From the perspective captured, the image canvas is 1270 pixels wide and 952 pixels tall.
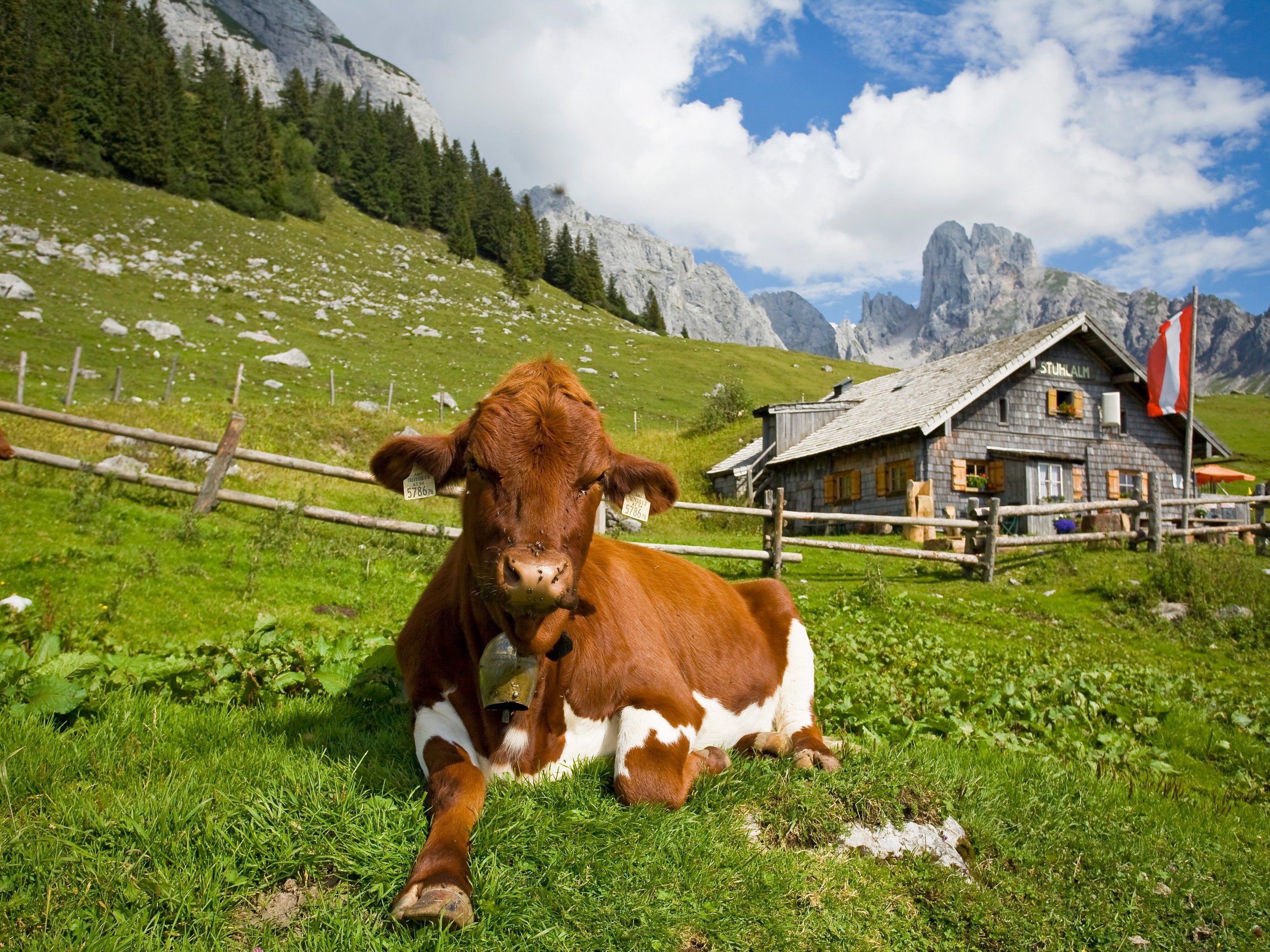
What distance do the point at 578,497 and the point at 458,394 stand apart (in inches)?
1314

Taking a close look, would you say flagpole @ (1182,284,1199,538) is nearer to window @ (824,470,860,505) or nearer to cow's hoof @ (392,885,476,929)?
window @ (824,470,860,505)

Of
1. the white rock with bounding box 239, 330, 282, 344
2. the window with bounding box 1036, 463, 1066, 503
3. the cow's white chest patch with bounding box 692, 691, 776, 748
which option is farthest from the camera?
the white rock with bounding box 239, 330, 282, 344

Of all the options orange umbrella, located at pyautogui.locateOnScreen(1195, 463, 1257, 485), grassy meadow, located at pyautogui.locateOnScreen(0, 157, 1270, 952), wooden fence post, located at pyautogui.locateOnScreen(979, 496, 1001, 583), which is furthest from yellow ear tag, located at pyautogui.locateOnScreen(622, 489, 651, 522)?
orange umbrella, located at pyautogui.locateOnScreen(1195, 463, 1257, 485)

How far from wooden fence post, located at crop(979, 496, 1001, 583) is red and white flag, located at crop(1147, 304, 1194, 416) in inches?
460

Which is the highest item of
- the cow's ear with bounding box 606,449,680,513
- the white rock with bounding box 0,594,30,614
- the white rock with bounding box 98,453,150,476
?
the white rock with bounding box 98,453,150,476

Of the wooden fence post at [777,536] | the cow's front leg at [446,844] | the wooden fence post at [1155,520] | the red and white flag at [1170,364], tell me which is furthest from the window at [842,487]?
the cow's front leg at [446,844]

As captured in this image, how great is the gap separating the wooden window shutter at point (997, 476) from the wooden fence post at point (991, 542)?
10179 mm

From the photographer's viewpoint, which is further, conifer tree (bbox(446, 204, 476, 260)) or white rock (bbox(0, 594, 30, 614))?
conifer tree (bbox(446, 204, 476, 260))

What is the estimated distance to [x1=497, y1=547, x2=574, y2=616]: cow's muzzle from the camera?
2527 millimetres

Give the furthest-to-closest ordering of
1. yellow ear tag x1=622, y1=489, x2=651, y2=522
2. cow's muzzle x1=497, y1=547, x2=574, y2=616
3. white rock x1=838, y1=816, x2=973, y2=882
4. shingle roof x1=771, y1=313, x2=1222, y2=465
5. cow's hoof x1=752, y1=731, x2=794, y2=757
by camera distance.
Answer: shingle roof x1=771, y1=313, x2=1222, y2=465 < cow's hoof x1=752, y1=731, x2=794, y2=757 < yellow ear tag x1=622, y1=489, x2=651, y2=522 < white rock x1=838, y1=816, x2=973, y2=882 < cow's muzzle x1=497, y1=547, x2=574, y2=616

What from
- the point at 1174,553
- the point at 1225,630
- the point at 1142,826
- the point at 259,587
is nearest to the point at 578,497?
the point at 1142,826

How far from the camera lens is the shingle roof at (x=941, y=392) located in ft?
76.7

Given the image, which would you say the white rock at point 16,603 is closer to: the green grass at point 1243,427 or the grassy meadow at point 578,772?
the grassy meadow at point 578,772

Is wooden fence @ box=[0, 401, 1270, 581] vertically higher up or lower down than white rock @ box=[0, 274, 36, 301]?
lower down
